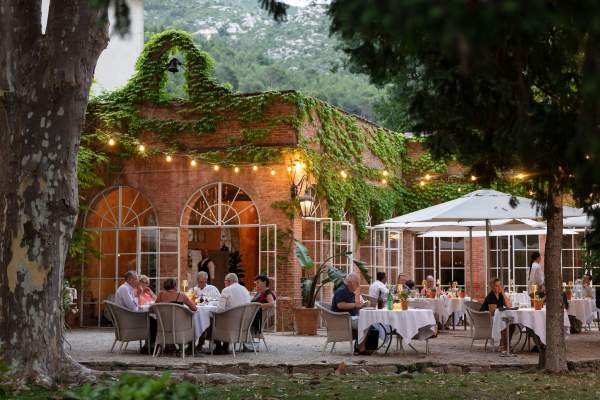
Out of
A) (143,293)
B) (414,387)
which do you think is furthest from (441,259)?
(414,387)

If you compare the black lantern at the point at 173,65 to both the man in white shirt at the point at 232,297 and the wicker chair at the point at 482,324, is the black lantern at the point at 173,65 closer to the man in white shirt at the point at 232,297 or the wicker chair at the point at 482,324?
the man in white shirt at the point at 232,297

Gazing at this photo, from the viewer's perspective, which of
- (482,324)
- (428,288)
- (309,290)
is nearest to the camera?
(482,324)

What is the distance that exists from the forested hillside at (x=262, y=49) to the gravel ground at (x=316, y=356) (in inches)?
1097

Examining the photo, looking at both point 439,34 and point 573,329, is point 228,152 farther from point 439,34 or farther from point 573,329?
point 439,34

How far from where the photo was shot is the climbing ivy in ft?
63.1

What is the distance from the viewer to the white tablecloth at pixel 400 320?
12.8 m

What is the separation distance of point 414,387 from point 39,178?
4330 mm

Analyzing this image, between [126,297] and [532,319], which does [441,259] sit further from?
[126,297]

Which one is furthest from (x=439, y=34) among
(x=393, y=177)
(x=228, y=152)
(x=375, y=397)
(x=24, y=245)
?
(x=393, y=177)

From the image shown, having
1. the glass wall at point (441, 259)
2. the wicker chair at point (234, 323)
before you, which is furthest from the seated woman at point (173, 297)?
the glass wall at point (441, 259)

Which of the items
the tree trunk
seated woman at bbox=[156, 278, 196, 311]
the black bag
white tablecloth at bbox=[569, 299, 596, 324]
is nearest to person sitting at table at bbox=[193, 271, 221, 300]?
seated woman at bbox=[156, 278, 196, 311]

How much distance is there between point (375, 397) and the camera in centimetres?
822

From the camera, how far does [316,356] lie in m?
12.7

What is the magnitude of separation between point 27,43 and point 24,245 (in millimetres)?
2098
